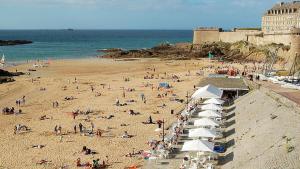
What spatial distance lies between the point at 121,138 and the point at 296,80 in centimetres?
1542

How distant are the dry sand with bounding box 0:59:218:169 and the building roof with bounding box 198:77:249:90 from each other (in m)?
2.73

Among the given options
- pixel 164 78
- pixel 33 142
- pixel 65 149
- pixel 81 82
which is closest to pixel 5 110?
pixel 33 142

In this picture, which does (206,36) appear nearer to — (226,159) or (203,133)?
(203,133)

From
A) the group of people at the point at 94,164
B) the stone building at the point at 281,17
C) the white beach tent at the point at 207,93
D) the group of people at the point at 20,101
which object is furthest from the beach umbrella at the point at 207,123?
the stone building at the point at 281,17

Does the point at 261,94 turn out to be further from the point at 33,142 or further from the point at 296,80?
the point at 33,142

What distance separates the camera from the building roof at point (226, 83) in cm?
3142

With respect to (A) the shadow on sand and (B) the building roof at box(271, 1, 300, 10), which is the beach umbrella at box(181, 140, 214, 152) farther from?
(B) the building roof at box(271, 1, 300, 10)

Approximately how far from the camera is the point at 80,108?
33.1 metres

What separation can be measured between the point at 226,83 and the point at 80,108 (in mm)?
10649

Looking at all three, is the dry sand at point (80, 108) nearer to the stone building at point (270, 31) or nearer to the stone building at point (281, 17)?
the stone building at point (270, 31)

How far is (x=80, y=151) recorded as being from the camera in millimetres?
22172

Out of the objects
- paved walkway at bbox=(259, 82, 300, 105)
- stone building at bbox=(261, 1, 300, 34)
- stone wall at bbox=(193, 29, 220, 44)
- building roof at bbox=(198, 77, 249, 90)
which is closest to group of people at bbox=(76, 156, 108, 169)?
paved walkway at bbox=(259, 82, 300, 105)

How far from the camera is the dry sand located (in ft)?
71.3

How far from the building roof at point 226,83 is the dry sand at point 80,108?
2727 millimetres
